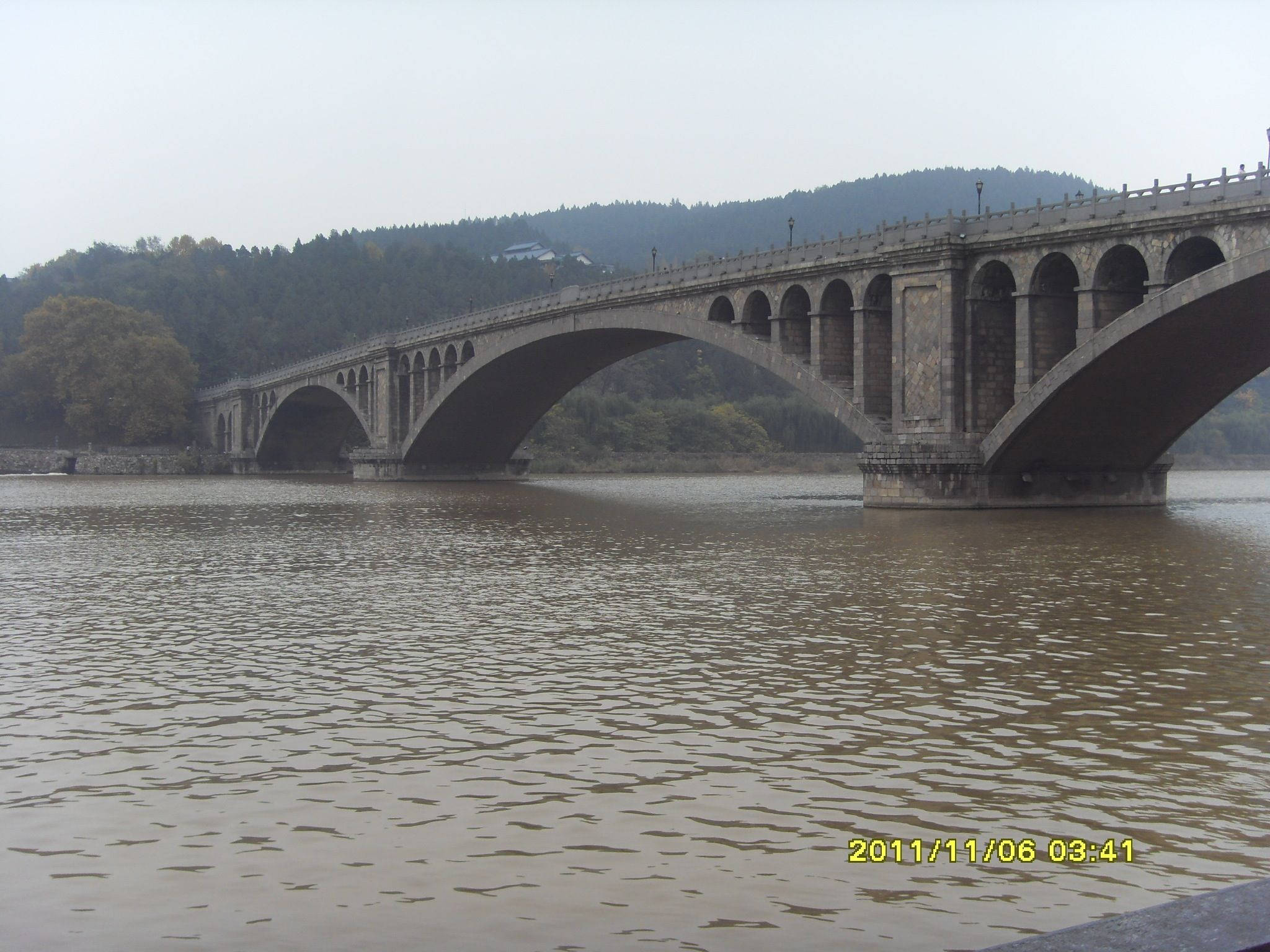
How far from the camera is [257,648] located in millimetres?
14891

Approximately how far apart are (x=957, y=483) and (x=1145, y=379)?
655cm

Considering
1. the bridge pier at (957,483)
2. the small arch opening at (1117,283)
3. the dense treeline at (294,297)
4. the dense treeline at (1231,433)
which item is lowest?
the bridge pier at (957,483)

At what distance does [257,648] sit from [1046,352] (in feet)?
107

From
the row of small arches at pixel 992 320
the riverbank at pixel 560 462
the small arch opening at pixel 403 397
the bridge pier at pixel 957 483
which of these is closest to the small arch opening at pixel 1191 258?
the row of small arches at pixel 992 320

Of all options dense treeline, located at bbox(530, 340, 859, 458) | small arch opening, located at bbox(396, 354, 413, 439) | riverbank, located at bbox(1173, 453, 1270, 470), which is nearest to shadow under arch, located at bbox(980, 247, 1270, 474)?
small arch opening, located at bbox(396, 354, 413, 439)

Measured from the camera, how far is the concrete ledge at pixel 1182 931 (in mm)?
3965

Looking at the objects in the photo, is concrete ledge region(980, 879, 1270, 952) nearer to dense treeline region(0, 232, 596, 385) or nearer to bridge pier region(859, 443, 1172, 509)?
bridge pier region(859, 443, 1172, 509)

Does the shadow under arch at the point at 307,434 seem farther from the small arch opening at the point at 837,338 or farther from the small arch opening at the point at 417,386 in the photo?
the small arch opening at the point at 837,338

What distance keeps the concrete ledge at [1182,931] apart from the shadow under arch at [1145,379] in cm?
3267

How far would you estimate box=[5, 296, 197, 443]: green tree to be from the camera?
4813 inches

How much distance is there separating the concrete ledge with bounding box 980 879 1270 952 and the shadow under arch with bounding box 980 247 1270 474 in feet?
107

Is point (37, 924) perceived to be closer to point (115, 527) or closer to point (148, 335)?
point (115, 527)

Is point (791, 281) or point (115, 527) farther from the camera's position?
point (791, 281)

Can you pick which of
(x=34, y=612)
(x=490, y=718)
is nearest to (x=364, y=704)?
(x=490, y=718)
